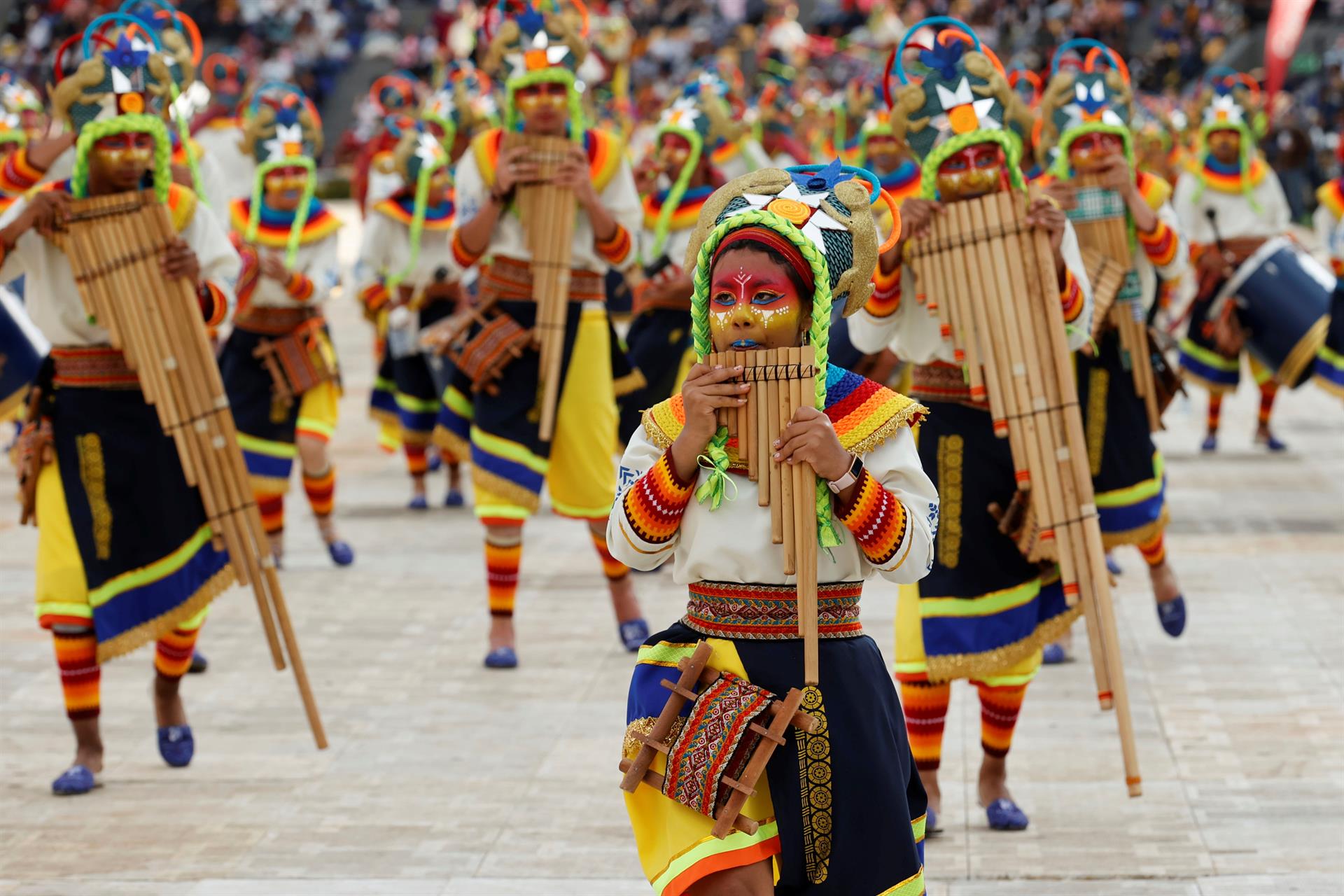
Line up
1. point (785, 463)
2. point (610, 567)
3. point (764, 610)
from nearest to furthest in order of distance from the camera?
point (785, 463) < point (764, 610) < point (610, 567)

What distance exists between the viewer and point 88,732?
5.79 metres

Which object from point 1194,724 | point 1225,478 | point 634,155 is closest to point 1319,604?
point 1194,724

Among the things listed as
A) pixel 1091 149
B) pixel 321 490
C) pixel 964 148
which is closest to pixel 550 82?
pixel 1091 149

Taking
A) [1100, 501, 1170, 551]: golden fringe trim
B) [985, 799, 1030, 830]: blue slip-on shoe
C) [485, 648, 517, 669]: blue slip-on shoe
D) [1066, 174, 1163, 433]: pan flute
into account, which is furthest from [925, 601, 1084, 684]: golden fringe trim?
[485, 648, 517, 669]: blue slip-on shoe

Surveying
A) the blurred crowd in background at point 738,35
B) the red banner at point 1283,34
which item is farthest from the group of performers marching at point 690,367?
the red banner at point 1283,34

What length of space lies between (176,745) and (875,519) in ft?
10.4

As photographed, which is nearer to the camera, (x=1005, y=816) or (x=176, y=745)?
(x=1005, y=816)

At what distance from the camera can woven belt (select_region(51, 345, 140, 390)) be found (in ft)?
18.6

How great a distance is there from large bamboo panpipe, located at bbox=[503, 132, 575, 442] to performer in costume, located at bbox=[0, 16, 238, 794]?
147cm

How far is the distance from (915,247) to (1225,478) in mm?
6709

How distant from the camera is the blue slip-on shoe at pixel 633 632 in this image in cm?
738

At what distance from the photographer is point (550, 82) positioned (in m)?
7.01

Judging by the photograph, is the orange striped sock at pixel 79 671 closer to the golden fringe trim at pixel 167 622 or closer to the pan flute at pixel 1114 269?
the golden fringe trim at pixel 167 622

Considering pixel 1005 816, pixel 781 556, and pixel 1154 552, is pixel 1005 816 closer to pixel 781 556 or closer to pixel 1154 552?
pixel 1154 552
